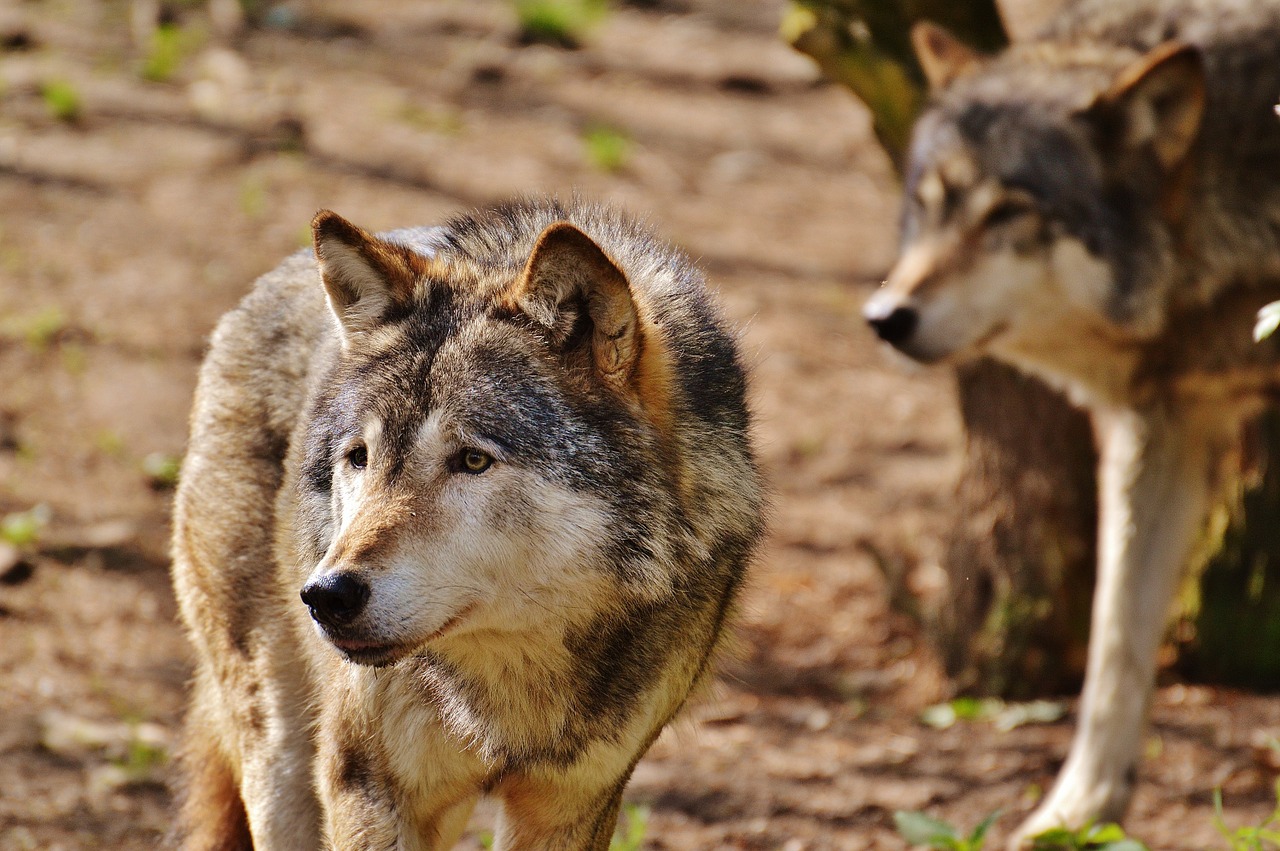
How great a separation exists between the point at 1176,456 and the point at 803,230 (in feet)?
14.9

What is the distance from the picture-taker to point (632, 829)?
15.5 ft

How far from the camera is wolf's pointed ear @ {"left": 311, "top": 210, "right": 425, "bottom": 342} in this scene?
10.6ft

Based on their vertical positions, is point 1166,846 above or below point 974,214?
below

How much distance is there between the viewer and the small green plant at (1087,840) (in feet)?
13.7

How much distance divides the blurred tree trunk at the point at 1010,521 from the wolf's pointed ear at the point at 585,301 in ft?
10.4

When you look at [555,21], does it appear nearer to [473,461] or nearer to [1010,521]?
[1010,521]

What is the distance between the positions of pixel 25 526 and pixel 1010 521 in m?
4.26

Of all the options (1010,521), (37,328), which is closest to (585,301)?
(1010,521)

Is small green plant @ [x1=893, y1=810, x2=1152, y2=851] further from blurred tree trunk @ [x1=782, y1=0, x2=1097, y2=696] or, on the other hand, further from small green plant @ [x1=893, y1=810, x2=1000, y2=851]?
blurred tree trunk @ [x1=782, y1=0, x2=1097, y2=696]

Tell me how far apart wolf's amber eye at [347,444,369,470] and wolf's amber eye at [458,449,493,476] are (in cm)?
24

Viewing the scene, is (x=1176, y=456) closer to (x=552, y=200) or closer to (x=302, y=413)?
(x=552, y=200)

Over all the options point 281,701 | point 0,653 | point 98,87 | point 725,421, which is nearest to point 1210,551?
point 725,421

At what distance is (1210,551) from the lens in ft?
20.1

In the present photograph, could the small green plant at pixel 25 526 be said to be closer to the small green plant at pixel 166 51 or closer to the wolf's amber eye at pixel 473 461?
the wolf's amber eye at pixel 473 461
